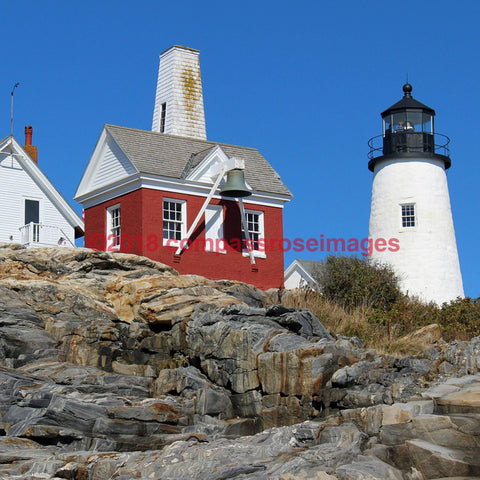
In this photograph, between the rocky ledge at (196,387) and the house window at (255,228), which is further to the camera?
the house window at (255,228)

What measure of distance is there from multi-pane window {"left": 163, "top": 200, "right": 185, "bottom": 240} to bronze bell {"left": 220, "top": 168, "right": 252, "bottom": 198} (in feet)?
4.71

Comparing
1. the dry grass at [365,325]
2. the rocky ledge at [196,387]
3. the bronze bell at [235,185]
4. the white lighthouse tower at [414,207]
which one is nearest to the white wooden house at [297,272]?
the white lighthouse tower at [414,207]

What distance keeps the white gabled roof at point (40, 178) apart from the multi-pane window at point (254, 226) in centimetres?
990

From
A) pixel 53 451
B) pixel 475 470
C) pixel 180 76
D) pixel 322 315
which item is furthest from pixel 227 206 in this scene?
pixel 475 470

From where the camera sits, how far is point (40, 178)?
33.9 meters

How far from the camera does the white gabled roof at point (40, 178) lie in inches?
1303

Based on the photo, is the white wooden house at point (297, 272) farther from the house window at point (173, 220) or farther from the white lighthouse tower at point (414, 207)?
the house window at point (173, 220)

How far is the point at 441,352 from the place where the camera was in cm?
1981

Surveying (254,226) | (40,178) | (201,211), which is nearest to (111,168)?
(201,211)

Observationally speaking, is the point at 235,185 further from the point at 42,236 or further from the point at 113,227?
the point at 42,236

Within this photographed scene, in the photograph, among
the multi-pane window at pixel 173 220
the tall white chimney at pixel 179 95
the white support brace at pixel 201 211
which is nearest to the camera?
the white support brace at pixel 201 211

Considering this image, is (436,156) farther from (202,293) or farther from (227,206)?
(202,293)

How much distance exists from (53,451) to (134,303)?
24.2 feet

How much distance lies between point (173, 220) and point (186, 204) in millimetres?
692
